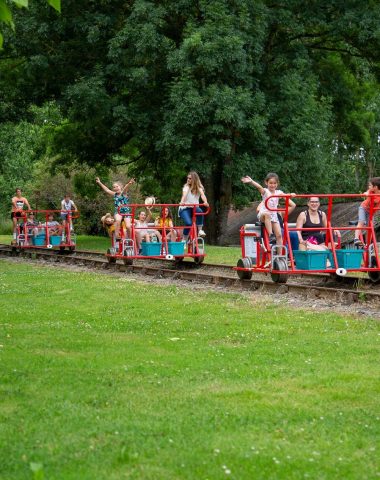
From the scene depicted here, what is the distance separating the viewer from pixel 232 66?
99.4 feet

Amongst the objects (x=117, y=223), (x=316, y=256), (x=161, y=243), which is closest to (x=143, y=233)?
(x=117, y=223)

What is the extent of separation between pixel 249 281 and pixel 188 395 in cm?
876

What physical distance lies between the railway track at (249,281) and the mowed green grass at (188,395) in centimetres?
150

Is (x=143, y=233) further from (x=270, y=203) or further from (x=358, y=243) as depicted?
(x=358, y=243)

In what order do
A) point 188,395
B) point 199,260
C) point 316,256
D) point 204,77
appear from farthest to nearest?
point 204,77 → point 199,260 → point 316,256 → point 188,395

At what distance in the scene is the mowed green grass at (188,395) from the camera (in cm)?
564

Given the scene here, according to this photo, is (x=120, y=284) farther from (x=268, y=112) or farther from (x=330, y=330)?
(x=268, y=112)

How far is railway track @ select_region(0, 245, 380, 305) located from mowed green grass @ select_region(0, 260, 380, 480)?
1.50 m

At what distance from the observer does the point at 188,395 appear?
23.9 ft

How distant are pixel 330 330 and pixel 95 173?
3288cm

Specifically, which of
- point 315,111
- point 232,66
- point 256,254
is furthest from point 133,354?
point 315,111

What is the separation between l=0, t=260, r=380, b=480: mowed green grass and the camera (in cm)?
564

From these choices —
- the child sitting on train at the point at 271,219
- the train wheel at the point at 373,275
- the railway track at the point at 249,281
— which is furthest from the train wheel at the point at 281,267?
the train wheel at the point at 373,275

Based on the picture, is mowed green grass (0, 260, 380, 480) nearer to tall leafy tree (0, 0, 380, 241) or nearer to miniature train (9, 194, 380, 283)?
miniature train (9, 194, 380, 283)
